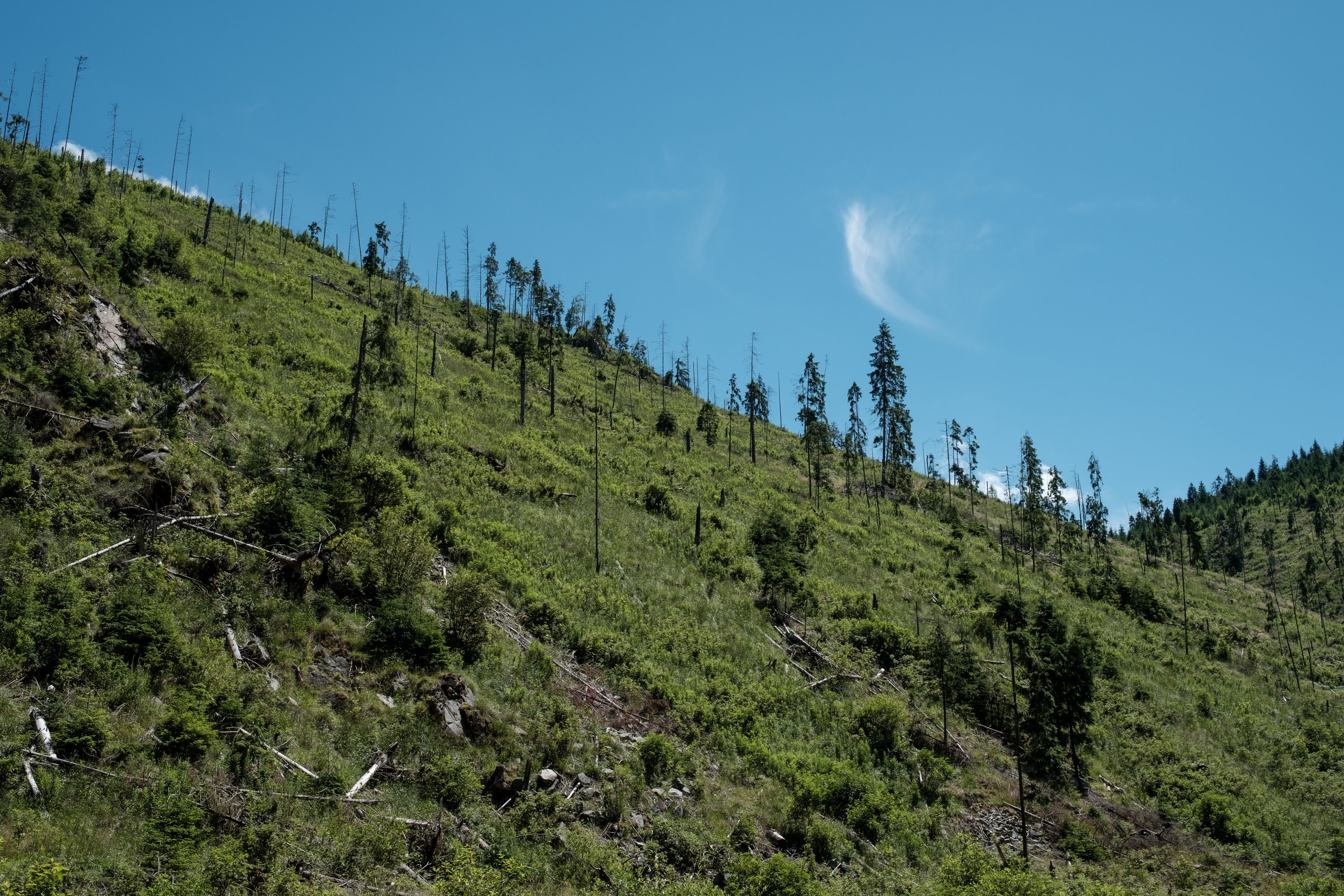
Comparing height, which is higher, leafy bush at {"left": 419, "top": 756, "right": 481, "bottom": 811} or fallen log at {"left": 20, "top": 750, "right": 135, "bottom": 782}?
fallen log at {"left": 20, "top": 750, "right": 135, "bottom": 782}

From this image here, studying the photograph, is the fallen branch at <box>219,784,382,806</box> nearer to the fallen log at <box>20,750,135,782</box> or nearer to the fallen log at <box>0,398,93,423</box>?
the fallen log at <box>20,750,135,782</box>

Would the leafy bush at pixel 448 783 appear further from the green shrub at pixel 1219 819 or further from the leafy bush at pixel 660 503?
the green shrub at pixel 1219 819

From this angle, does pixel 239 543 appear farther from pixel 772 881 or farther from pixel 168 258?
pixel 168 258

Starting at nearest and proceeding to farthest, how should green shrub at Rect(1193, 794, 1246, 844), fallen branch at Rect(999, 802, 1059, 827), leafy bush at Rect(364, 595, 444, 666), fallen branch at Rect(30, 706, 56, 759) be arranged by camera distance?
fallen branch at Rect(30, 706, 56, 759)
leafy bush at Rect(364, 595, 444, 666)
fallen branch at Rect(999, 802, 1059, 827)
green shrub at Rect(1193, 794, 1246, 844)

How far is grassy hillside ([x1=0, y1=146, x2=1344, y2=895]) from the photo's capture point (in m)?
11.8

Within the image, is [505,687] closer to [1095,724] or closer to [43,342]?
[43,342]

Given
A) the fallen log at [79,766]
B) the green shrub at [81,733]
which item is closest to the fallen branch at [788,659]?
the fallen log at [79,766]

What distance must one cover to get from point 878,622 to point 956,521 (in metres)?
38.9

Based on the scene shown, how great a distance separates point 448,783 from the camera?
14.6 m

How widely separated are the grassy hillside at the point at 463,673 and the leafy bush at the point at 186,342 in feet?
0.38

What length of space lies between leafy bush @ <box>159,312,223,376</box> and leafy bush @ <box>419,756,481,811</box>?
52.3 ft

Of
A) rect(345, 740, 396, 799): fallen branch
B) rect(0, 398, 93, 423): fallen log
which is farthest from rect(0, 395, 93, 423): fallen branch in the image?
rect(345, 740, 396, 799): fallen branch

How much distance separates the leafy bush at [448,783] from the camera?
1452 cm

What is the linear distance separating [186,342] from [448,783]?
55.2ft
